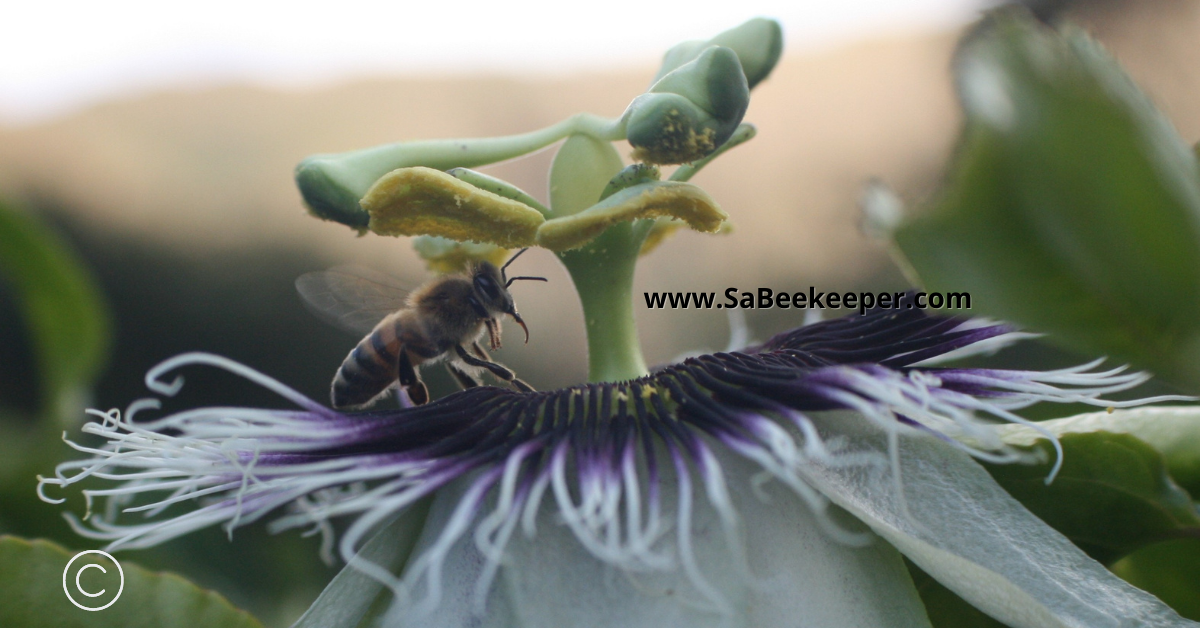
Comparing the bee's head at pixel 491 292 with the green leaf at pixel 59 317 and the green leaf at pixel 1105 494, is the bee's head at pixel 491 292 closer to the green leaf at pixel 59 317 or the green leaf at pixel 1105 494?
the green leaf at pixel 1105 494

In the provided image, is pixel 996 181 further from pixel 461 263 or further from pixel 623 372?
pixel 461 263

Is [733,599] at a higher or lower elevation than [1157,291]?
lower

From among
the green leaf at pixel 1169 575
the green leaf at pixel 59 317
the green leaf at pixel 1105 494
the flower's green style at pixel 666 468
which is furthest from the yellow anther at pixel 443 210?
the green leaf at pixel 59 317

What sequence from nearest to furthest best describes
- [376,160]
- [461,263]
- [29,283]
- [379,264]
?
[376,160] → [461,263] → [29,283] → [379,264]

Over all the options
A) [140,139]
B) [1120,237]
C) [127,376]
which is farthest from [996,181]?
[140,139]

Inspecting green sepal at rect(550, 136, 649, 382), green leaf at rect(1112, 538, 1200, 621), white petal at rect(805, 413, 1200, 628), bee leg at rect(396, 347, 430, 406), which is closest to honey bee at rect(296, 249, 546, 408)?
bee leg at rect(396, 347, 430, 406)

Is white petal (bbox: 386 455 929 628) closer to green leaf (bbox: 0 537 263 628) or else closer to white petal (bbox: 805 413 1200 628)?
white petal (bbox: 805 413 1200 628)

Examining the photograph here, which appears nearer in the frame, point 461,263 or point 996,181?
point 996,181
